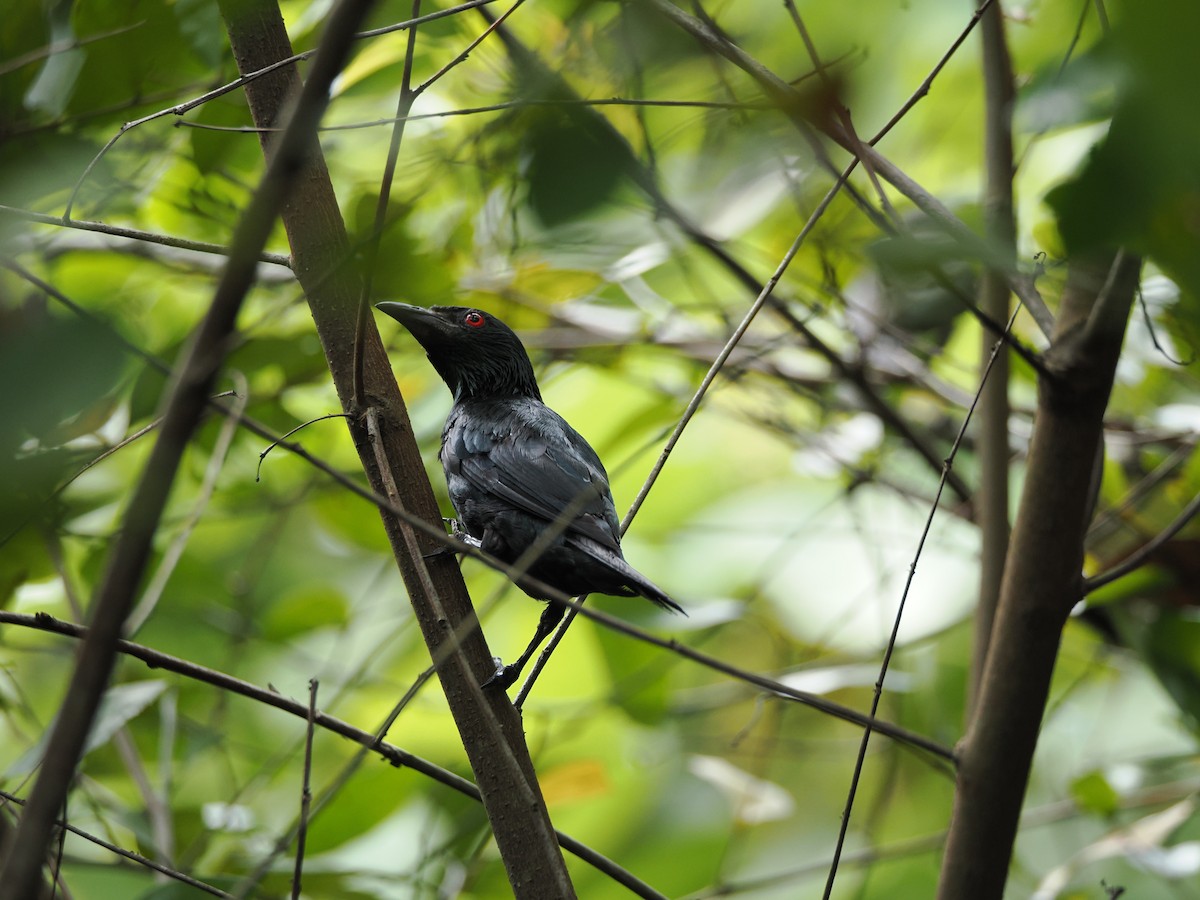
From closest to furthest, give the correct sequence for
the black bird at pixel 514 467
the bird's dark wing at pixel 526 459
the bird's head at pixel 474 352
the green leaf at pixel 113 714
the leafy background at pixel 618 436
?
the leafy background at pixel 618 436
the green leaf at pixel 113 714
the black bird at pixel 514 467
the bird's dark wing at pixel 526 459
the bird's head at pixel 474 352

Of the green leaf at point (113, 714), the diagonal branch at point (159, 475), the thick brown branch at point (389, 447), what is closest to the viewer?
the diagonal branch at point (159, 475)

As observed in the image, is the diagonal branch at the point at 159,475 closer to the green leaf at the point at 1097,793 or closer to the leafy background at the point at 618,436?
the leafy background at the point at 618,436

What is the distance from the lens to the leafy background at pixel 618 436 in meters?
1.27

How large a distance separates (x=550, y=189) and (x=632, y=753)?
13.9ft

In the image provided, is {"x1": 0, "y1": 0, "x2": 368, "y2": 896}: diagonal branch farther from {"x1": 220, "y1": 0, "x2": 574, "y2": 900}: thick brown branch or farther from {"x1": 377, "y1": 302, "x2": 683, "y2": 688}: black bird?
{"x1": 377, "y1": 302, "x2": 683, "y2": 688}: black bird

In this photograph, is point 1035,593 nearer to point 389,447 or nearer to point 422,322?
point 389,447

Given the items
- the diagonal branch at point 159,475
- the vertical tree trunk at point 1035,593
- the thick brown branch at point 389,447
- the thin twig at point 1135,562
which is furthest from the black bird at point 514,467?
the diagonal branch at point 159,475

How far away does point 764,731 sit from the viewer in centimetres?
573

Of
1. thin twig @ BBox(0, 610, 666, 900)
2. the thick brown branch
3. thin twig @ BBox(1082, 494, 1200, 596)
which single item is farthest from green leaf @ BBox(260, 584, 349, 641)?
thin twig @ BBox(1082, 494, 1200, 596)

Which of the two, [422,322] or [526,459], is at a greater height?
[422,322]

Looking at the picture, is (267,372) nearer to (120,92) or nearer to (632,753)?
(120,92)

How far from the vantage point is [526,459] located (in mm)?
3729

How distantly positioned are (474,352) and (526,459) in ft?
2.41

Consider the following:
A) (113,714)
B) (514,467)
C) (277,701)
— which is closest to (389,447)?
(277,701)
